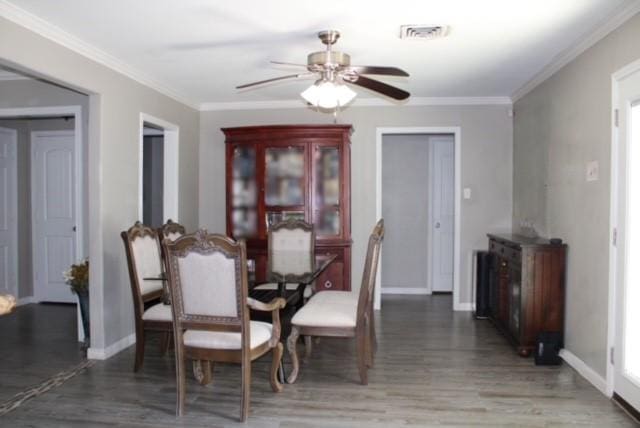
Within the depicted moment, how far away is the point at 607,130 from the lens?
2.94 metres

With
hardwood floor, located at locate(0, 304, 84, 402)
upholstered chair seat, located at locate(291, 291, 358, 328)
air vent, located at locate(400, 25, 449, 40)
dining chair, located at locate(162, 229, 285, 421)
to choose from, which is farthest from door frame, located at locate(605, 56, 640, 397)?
hardwood floor, located at locate(0, 304, 84, 402)

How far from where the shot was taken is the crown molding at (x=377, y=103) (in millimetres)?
5152

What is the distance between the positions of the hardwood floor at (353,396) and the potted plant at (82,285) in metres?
0.42

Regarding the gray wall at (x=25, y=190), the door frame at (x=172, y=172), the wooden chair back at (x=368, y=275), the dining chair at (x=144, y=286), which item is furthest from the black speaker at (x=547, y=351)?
the gray wall at (x=25, y=190)

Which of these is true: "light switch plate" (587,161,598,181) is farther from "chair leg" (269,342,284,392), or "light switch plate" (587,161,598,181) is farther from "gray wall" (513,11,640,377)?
"chair leg" (269,342,284,392)

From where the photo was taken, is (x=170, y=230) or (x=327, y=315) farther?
(x=170, y=230)

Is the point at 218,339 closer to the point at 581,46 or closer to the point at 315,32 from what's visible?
the point at 315,32

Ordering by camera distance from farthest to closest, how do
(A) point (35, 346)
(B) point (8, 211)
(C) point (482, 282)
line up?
(B) point (8, 211) → (C) point (482, 282) → (A) point (35, 346)

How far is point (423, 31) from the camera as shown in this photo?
10.2ft

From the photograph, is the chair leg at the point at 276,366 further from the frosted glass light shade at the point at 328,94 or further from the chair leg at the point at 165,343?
the frosted glass light shade at the point at 328,94

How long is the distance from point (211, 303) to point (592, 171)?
263cm

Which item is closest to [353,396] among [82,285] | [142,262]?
[142,262]

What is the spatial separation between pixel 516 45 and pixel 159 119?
3.24 meters

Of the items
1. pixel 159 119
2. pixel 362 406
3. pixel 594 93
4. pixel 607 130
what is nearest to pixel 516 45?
pixel 594 93
